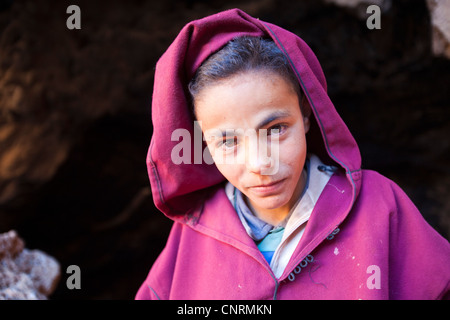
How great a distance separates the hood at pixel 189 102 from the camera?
118cm

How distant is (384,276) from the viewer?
1.09m

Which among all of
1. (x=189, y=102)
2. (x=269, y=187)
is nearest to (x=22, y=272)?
(x=189, y=102)

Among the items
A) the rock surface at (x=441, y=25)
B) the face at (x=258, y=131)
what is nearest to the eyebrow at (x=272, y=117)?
the face at (x=258, y=131)

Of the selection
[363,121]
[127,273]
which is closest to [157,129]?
[363,121]

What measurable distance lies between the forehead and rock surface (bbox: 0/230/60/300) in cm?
85

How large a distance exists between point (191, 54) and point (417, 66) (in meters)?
1.77

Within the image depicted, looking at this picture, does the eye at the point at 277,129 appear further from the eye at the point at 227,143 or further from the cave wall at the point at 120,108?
the cave wall at the point at 120,108

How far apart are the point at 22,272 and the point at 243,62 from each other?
3.65 feet

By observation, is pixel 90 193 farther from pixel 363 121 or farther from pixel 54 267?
pixel 363 121

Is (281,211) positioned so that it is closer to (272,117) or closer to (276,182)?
(276,182)

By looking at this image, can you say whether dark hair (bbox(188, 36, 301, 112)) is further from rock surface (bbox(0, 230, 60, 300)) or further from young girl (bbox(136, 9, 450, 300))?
rock surface (bbox(0, 230, 60, 300))

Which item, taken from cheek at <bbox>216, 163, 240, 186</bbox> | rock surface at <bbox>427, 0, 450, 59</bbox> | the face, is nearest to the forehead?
the face

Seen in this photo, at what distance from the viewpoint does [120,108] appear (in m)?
2.67

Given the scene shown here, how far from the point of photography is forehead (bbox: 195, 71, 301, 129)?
3.58 ft
